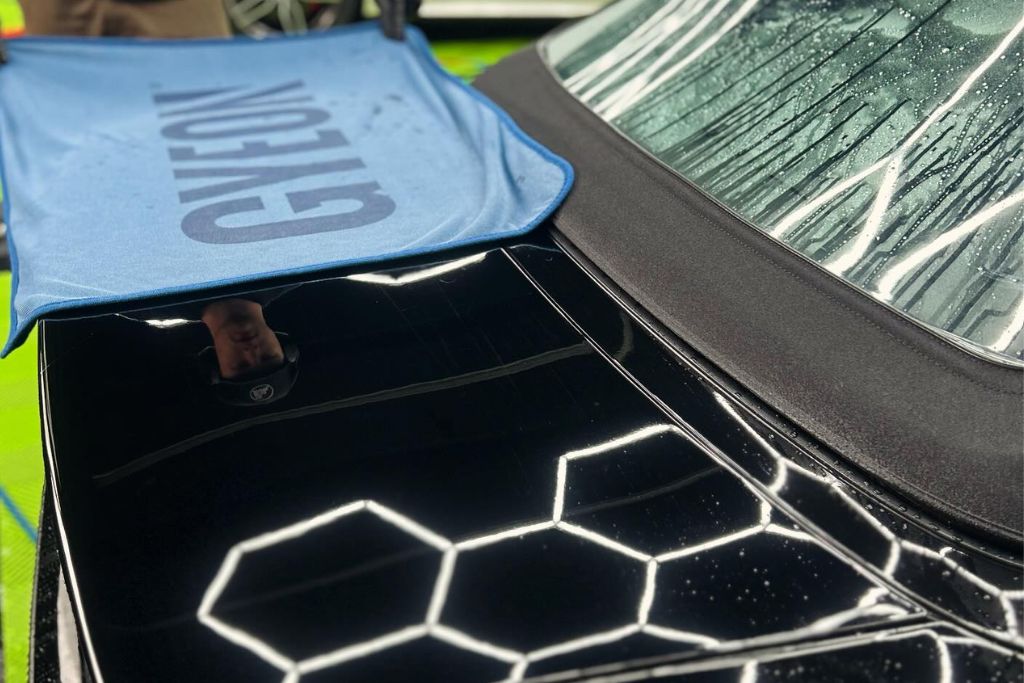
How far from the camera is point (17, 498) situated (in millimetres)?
1591

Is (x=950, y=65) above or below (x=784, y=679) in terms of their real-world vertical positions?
above

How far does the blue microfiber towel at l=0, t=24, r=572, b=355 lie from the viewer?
1.12 metres

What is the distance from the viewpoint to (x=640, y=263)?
108cm

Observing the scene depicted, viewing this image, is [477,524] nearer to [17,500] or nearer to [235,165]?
[235,165]

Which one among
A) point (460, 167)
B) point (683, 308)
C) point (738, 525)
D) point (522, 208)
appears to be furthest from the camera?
point (460, 167)

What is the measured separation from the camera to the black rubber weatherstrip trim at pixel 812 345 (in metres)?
0.80

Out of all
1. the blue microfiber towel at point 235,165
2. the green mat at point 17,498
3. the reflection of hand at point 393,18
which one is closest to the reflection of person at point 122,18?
the blue microfiber towel at point 235,165

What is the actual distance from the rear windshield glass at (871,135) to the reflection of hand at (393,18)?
76cm

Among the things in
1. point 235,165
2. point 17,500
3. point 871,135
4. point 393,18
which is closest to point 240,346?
point 235,165

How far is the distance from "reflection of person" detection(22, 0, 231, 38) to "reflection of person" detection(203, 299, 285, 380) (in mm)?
1681

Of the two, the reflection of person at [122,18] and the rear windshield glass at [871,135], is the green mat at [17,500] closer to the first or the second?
the reflection of person at [122,18]

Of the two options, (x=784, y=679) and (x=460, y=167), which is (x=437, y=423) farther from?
(x=460, y=167)

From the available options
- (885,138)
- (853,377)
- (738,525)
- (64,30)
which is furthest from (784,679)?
(64,30)

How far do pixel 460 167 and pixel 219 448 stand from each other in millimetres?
705
